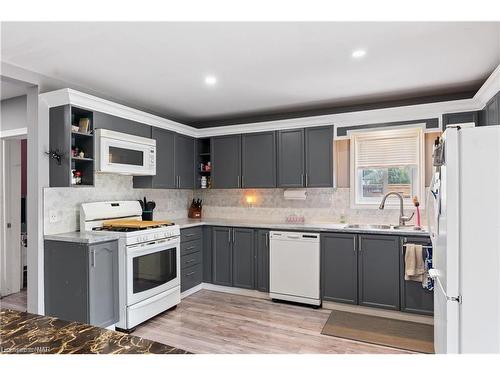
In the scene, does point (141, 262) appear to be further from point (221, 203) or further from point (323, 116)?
point (323, 116)

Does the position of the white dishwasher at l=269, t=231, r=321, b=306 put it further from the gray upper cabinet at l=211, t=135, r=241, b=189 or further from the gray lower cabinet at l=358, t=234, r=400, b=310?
the gray upper cabinet at l=211, t=135, r=241, b=189

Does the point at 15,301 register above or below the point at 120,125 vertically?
below

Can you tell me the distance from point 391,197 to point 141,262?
301cm

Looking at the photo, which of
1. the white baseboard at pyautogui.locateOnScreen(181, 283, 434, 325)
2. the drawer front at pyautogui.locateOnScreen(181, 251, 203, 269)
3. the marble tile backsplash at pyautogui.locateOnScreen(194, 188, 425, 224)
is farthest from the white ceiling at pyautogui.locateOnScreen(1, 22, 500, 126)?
the white baseboard at pyautogui.locateOnScreen(181, 283, 434, 325)

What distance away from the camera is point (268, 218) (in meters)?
4.63

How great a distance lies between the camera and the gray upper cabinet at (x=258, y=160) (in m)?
4.32

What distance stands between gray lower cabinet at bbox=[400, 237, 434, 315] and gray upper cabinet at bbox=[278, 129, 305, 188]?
1479 millimetres

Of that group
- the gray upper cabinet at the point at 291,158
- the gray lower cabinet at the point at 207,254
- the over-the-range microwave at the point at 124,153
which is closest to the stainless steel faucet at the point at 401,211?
the gray upper cabinet at the point at 291,158

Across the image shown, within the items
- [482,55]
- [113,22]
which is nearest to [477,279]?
[482,55]

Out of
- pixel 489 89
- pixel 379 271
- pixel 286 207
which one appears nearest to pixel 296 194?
pixel 286 207

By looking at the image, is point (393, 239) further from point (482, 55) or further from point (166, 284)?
point (166, 284)

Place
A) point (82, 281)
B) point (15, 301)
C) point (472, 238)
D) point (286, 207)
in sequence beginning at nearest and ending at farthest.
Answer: point (472, 238) → point (82, 281) → point (15, 301) → point (286, 207)

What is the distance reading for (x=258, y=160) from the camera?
4402 millimetres
